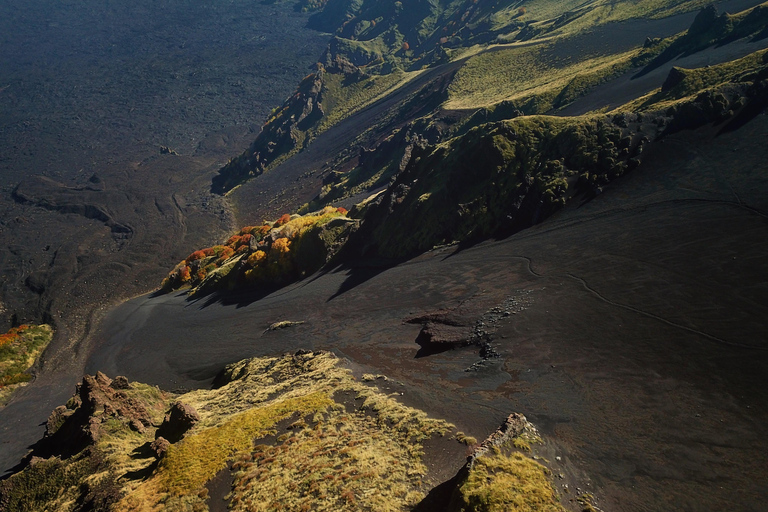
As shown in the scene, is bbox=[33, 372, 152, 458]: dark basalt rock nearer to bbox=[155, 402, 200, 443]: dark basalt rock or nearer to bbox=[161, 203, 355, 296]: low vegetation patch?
bbox=[155, 402, 200, 443]: dark basalt rock

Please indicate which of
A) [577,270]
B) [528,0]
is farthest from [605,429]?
[528,0]

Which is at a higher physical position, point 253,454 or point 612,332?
point 253,454

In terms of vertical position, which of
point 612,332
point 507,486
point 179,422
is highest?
point 179,422

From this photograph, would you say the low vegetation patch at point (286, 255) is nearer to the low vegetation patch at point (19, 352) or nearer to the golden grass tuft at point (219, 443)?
the low vegetation patch at point (19, 352)

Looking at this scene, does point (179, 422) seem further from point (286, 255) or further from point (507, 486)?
point (286, 255)

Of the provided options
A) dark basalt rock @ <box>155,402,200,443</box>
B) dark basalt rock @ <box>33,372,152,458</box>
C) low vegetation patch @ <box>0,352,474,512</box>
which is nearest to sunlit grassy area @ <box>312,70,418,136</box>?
dark basalt rock @ <box>33,372,152,458</box>

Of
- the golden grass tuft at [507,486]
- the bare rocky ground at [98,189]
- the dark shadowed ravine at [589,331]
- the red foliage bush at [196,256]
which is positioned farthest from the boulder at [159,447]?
the red foliage bush at [196,256]

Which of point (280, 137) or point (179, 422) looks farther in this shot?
point (280, 137)

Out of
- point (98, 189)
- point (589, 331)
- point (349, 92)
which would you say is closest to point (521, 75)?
point (349, 92)

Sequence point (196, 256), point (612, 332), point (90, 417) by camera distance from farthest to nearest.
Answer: point (196, 256), point (90, 417), point (612, 332)

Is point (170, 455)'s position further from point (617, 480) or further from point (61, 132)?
point (61, 132)

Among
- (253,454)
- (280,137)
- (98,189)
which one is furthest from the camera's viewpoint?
(280,137)

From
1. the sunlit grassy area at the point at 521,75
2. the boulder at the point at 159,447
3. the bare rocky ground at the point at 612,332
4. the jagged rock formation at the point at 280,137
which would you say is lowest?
the bare rocky ground at the point at 612,332
